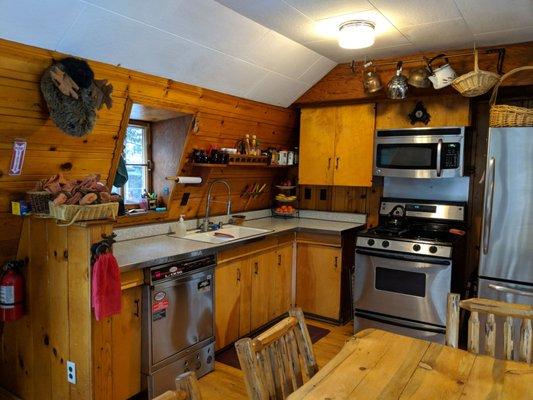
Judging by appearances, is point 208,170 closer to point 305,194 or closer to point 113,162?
point 113,162

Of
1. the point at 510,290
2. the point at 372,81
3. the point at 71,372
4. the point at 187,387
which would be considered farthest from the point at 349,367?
the point at 372,81

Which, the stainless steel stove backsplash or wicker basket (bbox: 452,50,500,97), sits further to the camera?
the stainless steel stove backsplash

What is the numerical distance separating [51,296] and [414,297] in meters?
2.54

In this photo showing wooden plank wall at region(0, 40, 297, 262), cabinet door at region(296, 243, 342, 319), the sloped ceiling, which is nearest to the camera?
the sloped ceiling

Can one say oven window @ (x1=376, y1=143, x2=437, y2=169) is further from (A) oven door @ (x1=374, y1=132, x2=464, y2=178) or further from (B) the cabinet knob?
(B) the cabinet knob

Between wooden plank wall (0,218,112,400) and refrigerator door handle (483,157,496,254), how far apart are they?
2.47 m

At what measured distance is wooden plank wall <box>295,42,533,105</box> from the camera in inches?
120

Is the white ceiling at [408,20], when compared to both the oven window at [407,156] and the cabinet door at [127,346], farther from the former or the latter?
the cabinet door at [127,346]

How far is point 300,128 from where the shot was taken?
4.20 m

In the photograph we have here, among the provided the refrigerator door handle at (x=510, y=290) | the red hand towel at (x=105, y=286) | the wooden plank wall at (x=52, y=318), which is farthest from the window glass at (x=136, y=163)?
the refrigerator door handle at (x=510, y=290)

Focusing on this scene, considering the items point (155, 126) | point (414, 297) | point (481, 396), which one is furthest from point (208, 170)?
point (481, 396)

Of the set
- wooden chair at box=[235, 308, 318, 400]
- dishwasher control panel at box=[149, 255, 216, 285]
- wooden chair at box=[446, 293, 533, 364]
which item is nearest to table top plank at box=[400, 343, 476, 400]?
wooden chair at box=[446, 293, 533, 364]

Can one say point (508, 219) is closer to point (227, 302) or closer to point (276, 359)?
point (227, 302)

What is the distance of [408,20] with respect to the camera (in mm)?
2674
